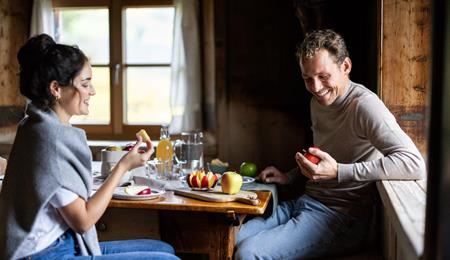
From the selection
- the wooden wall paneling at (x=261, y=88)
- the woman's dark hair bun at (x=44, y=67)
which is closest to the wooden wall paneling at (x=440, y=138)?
the woman's dark hair bun at (x=44, y=67)

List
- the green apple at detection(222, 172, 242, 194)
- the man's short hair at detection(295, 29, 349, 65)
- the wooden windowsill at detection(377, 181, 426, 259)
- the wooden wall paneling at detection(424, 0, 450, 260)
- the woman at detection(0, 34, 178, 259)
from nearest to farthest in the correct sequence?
the wooden wall paneling at detection(424, 0, 450, 260), the wooden windowsill at detection(377, 181, 426, 259), the woman at detection(0, 34, 178, 259), the green apple at detection(222, 172, 242, 194), the man's short hair at detection(295, 29, 349, 65)

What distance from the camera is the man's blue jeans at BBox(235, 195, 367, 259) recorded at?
2.21 meters

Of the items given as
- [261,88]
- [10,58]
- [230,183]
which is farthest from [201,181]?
[10,58]

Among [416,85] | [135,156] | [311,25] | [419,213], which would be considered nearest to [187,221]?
[135,156]

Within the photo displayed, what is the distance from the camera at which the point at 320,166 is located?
220cm

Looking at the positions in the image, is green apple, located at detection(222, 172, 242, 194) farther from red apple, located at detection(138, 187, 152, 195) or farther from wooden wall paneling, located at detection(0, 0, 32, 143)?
→ wooden wall paneling, located at detection(0, 0, 32, 143)

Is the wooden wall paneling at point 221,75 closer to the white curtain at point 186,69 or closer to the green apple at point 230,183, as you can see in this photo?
the white curtain at point 186,69

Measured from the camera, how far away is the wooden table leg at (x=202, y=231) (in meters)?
2.16

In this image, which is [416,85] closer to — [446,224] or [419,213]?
[419,213]

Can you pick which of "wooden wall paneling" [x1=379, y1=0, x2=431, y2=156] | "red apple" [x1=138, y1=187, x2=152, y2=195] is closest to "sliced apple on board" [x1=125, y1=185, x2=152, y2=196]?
"red apple" [x1=138, y1=187, x2=152, y2=195]

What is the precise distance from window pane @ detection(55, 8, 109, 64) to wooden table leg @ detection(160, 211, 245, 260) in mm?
2212

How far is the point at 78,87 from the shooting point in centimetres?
191

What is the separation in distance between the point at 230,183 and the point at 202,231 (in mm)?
213

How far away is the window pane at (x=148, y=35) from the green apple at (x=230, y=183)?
2.07 m
